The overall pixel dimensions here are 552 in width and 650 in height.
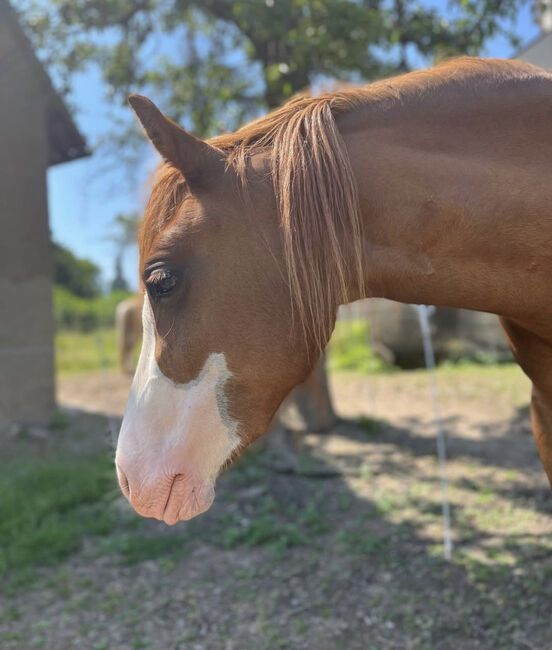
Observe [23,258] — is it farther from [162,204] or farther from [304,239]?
[304,239]

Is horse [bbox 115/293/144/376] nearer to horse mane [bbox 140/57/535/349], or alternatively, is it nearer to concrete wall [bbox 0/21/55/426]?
concrete wall [bbox 0/21/55/426]

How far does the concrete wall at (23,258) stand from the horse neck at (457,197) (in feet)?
17.7

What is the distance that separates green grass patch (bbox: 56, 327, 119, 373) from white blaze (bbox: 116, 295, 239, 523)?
8414 millimetres

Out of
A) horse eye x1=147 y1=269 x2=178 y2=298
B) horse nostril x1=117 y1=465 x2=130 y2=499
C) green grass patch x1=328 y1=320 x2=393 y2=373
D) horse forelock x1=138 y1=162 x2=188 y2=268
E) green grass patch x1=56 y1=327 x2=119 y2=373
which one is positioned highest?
horse forelock x1=138 y1=162 x2=188 y2=268

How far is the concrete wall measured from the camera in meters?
5.71

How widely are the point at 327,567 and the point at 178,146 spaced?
2428mm

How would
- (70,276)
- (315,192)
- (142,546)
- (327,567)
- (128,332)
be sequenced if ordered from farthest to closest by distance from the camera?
1. (70,276)
2. (128,332)
3. (142,546)
4. (327,567)
5. (315,192)

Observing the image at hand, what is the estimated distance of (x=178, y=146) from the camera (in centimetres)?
121

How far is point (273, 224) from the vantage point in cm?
121

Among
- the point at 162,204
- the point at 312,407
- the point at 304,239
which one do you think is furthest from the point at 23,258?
the point at 304,239

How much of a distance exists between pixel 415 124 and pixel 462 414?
5.03 metres

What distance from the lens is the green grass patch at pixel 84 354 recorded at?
12500mm

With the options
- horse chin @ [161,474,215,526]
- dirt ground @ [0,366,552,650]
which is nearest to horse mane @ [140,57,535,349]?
horse chin @ [161,474,215,526]

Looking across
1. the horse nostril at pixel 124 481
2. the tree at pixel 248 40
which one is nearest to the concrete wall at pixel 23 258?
the tree at pixel 248 40
